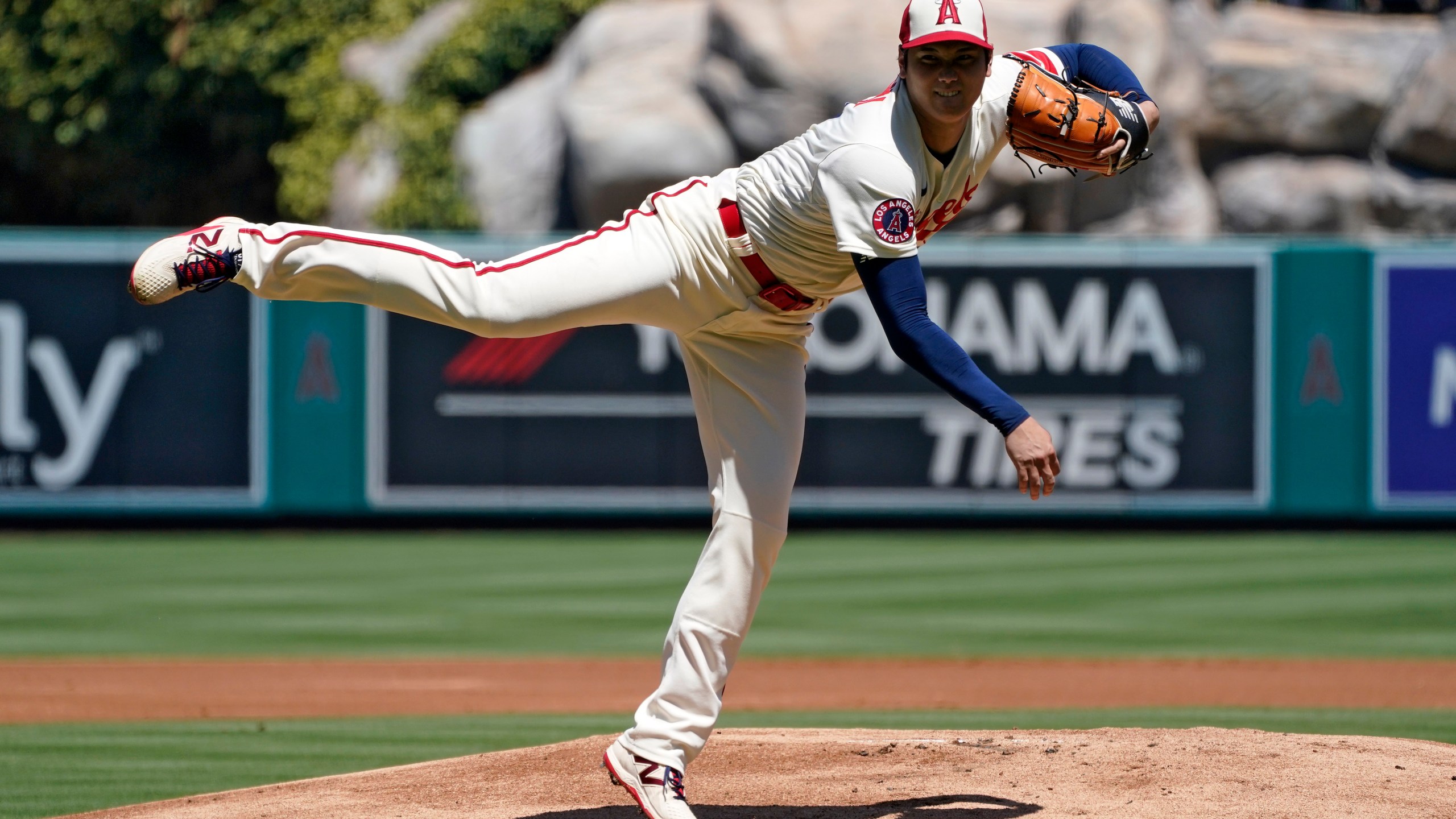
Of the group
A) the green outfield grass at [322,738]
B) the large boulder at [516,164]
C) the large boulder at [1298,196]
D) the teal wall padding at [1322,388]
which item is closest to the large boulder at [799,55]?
the large boulder at [516,164]

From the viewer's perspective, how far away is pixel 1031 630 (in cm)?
905

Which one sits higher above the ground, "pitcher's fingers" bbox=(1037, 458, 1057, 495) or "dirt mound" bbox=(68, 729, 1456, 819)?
"pitcher's fingers" bbox=(1037, 458, 1057, 495)

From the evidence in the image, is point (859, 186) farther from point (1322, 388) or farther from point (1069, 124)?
point (1322, 388)

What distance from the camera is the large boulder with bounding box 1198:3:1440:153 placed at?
1641 cm

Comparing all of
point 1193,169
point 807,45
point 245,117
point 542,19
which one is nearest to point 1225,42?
point 1193,169

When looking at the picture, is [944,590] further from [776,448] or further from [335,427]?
[776,448]

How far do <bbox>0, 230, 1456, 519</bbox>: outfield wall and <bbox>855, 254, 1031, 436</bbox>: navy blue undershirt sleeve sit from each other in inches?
370

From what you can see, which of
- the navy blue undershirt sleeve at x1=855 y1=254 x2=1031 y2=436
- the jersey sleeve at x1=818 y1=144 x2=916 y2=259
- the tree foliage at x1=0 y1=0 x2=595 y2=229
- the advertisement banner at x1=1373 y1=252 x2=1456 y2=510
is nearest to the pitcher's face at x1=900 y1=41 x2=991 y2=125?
the jersey sleeve at x1=818 y1=144 x2=916 y2=259

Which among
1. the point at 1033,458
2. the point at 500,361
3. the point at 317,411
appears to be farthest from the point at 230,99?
the point at 1033,458

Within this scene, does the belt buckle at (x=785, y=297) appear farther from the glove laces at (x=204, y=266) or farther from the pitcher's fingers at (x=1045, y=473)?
the glove laces at (x=204, y=266)

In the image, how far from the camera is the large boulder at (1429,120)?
644 inches

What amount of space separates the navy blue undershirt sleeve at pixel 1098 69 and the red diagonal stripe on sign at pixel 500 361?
30.6 ft

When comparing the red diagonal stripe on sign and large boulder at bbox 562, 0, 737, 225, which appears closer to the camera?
the red diagonal stripe on sign

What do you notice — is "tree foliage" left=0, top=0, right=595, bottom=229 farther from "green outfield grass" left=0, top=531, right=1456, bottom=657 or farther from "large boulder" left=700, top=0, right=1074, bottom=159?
"green outfield grass" left=0, top=531, right=1456, bottom=657
